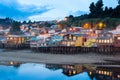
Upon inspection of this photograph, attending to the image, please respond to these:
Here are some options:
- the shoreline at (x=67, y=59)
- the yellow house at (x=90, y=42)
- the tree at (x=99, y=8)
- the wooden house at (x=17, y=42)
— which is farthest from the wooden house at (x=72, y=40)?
the tree at (x=99, y=8)

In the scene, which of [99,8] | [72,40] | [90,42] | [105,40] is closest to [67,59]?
[105,40]

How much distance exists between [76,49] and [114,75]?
3223 centimetres

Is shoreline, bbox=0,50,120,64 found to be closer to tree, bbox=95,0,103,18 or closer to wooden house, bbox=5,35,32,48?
wooden house, bbox=5,35,32,48

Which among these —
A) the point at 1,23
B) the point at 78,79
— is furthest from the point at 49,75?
the point at 1,23

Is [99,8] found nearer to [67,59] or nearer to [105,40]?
[105,40]

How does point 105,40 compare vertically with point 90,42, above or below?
above

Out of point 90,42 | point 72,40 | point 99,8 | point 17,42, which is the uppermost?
point 99,8

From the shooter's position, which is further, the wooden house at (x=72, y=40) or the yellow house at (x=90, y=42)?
the wooden house at (x=72, y=40)

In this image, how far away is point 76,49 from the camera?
2410 inches

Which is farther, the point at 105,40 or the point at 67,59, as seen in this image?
the point at 105,40

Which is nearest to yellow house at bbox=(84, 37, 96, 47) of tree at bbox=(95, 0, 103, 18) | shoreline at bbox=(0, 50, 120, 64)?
shoreline at bbox=(0, 50, 120, 64)

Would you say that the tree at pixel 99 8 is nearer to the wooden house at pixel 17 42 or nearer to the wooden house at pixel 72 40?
the wooden house at pixel 72 40

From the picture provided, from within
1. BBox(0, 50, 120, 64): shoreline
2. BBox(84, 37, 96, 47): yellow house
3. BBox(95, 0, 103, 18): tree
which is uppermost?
BBox(95, 0, 103, 18): tree

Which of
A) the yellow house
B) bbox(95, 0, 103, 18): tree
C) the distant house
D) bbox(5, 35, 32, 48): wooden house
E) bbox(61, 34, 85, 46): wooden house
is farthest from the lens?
bbox(95, 0, 103, 18): tree
